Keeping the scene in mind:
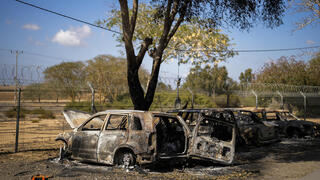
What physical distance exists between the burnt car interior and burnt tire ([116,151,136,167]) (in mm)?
767

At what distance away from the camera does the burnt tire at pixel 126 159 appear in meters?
7.08

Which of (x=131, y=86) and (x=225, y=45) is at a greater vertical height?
(x=225, y=45)

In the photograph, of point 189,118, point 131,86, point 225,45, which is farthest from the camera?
point 225,45

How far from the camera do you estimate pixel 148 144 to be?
6.92 m

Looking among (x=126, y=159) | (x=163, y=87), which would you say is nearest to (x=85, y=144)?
(x=126, y=159)

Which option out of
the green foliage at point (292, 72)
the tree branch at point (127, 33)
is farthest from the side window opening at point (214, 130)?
the green foliage at point (292, 72)

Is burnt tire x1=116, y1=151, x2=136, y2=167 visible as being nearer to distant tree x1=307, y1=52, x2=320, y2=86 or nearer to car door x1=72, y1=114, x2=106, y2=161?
car door x1=72, y1=114, x2=106, y2=161

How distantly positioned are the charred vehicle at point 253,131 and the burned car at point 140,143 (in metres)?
3.21

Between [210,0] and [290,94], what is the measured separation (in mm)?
11362

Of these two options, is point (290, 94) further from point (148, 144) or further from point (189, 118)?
point (148, 144)

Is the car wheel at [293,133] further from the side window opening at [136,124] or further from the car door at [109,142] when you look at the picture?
the car door at [109,142]

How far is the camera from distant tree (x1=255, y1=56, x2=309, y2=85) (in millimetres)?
32344

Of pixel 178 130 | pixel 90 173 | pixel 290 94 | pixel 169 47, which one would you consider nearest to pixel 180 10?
pixel 178 130

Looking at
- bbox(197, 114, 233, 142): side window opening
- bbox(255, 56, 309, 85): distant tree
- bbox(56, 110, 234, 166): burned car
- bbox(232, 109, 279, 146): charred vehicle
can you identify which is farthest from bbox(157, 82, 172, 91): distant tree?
bbox(255, 56, 309, 85): distant tree
